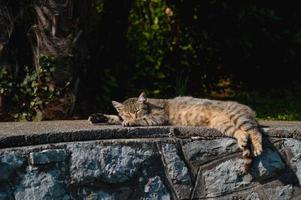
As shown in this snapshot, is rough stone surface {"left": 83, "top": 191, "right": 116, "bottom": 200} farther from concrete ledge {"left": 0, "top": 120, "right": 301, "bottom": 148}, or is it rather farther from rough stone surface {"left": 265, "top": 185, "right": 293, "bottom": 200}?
rough stone surface {"left": 265, "top": 185, "right": 293, "bottom": 200}

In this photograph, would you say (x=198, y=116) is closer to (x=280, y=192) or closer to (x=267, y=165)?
(x=267, y=165)

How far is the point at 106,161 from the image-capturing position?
213 inches

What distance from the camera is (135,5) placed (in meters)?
A: 9.47

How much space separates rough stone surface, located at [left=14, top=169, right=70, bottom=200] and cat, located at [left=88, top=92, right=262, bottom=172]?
84 centimetres

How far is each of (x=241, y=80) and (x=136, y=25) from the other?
179cm

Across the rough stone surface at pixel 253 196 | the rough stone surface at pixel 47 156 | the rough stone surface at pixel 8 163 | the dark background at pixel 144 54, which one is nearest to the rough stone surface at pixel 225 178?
the rough stone surface at pixel 253 196

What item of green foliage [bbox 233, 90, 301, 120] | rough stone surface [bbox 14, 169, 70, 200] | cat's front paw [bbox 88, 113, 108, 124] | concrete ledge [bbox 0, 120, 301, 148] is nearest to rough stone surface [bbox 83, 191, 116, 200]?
rough stone surface [bbox 14, 169, 70, 200]

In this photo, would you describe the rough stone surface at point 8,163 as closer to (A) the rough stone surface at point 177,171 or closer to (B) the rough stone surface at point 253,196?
(A) the rough stone surface at point 177,171

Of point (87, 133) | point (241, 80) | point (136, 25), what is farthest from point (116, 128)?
point (241, 80)

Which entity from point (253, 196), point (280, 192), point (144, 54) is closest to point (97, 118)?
point (253, 196)

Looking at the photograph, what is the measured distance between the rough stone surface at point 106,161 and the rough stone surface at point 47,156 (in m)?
0.08

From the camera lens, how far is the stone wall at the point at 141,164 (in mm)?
5227

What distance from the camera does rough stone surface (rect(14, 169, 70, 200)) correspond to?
518 cm

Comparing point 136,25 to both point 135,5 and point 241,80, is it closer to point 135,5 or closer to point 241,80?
point 135,5
